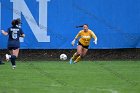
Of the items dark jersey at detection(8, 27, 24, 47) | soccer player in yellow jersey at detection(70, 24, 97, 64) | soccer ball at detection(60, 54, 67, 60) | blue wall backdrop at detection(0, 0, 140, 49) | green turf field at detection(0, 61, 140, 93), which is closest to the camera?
green turf field at detection(0, 61, 140, 93)

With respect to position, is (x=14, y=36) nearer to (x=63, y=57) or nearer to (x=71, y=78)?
(x=71, y=78)

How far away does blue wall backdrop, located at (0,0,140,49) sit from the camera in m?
27.4

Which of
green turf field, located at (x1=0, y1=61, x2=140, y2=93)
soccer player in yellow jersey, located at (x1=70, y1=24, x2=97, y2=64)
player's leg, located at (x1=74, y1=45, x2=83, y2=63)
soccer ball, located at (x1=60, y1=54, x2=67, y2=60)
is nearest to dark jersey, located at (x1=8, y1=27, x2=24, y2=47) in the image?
green turf field, located at (x1=0, y1=61, x2=140, y2=93)

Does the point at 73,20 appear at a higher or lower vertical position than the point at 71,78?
higher

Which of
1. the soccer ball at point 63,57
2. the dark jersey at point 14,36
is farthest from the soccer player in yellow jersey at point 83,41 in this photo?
the dark jersey at point 14,36

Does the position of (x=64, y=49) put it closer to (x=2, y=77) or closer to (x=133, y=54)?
(x=133, y=54)

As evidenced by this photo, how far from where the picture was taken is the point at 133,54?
29094 millimetres

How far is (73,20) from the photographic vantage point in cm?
2756

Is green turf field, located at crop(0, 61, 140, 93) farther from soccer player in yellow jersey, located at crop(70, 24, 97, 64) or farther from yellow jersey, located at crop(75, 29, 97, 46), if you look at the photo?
yellow jersey, located at crop(75, 29, 97, 46)

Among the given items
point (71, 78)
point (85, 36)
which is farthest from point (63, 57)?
point (71, 78)

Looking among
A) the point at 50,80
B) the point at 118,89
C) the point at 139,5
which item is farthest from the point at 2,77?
the point at 139,5

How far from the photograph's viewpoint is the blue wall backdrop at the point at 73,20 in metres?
27.4

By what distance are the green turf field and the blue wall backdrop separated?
9.33 feet

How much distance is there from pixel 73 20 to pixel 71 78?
9.20 meters
